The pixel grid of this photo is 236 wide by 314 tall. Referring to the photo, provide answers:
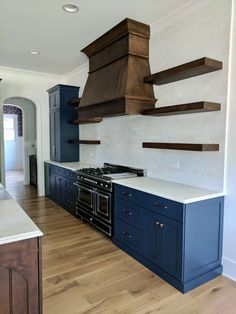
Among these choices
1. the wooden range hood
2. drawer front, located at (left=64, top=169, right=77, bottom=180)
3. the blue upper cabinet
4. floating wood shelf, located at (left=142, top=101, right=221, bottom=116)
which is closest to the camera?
floating wood shelf, located at (left=142, top=101, right=221, bottom=116)

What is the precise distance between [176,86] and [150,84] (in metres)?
0.44

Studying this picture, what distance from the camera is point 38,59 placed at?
4.69 m

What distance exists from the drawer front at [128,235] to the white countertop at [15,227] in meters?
1.51

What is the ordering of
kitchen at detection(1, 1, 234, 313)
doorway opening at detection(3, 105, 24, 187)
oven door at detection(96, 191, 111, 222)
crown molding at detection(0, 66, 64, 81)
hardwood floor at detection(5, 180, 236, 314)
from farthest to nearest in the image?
1. doorway opening at detection(3, 105, 24, 187)
2. crown molding at detection(0, 66, 64, 81)
3. oven door at detection(96, 191, 111, 222)
4. kitchen at detection(1, 1, 234, 313)
5. hardwood floor at detection(5, 180, 236, 314)

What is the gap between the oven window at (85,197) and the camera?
3.86m

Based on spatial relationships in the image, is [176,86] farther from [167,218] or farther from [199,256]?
[199,256]

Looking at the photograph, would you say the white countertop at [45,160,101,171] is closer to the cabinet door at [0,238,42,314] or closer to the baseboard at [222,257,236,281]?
the baseboard at [222,257,236,281]

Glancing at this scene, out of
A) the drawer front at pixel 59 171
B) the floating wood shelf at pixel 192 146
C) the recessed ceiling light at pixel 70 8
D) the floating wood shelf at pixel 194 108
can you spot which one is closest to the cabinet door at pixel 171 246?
the floating wood shelf at pixel 192 146

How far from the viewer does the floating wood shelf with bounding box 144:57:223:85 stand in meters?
2.42

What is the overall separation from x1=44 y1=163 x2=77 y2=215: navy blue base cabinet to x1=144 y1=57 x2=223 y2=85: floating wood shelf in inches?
89.1

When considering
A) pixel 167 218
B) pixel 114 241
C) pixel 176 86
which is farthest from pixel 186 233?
pixel 176 86

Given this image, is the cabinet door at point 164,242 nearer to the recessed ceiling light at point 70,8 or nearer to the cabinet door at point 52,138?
the recessed ceiling light at point 70,8

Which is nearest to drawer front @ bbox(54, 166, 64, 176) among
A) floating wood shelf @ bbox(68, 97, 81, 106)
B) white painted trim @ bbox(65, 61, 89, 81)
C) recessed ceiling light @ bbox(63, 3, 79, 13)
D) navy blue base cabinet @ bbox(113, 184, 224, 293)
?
floating wood shelf @ bbox(68, 97, 81, 106)

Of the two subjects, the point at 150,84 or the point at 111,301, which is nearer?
the point at 111,301
